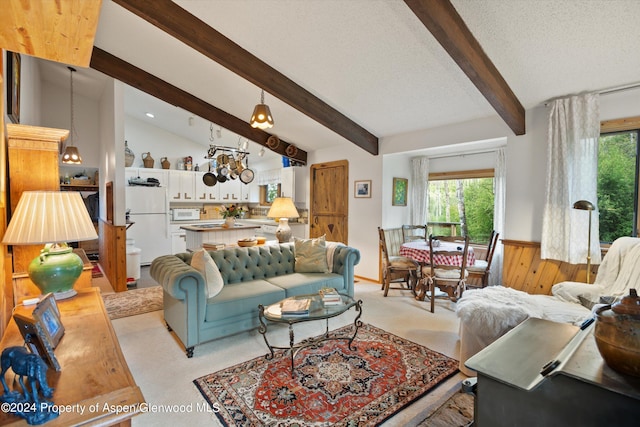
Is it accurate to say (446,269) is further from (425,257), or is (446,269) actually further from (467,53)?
(467,53)

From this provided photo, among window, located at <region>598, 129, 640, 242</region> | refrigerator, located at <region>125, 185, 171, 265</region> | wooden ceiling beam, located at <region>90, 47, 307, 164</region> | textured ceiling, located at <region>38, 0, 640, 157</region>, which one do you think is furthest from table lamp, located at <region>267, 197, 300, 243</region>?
window, located at <region>598, 129, 640, 242</region>

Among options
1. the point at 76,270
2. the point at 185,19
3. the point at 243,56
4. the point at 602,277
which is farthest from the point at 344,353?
the point at 185,19

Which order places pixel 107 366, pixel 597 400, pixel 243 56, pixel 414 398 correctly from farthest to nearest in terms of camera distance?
1. pixel 243 56
2. pixel 414 398
3. pixel 107 366
4. pixel 597 400

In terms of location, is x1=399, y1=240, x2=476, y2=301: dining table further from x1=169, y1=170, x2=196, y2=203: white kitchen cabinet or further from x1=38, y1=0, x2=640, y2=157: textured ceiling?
x1=169, y1=170, x2=196, y2=203: white kitchen cabinet

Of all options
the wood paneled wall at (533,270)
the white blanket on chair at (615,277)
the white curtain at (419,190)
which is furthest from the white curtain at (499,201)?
the white blanket on chair at (615,277)

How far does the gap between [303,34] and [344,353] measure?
3.09 meters

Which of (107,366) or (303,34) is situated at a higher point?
(303,34)

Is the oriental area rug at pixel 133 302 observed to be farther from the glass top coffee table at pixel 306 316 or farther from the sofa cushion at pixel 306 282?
the glass top coffee table at pixel 306 316

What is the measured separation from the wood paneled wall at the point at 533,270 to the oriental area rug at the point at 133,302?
14.7 ft

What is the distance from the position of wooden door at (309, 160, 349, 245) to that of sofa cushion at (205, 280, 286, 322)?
2599 mm

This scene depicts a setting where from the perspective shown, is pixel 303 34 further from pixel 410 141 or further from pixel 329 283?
pixel 329 283

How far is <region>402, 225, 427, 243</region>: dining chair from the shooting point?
512 centimetres

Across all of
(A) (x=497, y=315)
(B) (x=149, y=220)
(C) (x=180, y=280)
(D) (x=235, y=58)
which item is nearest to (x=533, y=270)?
(A) (x=497, y=315)

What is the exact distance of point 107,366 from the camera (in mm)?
1157
